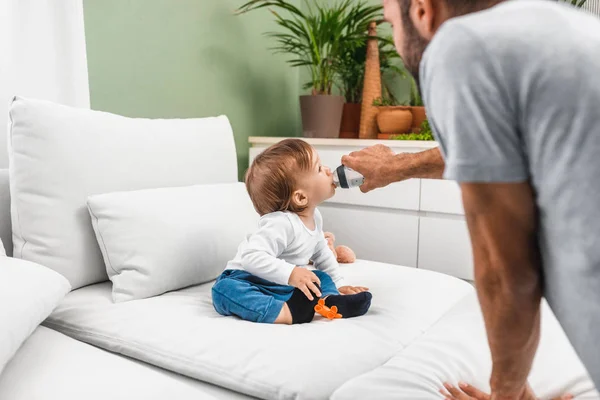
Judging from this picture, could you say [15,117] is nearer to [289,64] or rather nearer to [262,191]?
[262,191]

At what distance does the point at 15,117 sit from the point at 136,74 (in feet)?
3.06

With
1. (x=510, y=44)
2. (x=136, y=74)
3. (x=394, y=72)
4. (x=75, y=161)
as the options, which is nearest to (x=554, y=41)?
(x=510, y=44)

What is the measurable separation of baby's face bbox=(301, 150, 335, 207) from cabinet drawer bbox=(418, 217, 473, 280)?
3.14ft

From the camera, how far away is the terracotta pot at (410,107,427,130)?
267 cm

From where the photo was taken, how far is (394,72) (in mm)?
3039

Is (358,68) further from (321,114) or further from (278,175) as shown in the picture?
(278,175)

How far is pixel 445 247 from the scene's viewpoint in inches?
93.7

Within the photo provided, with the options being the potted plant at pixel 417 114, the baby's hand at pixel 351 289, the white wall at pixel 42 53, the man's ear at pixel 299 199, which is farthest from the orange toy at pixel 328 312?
the potted plant at pixel 417 114

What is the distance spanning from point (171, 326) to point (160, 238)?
32 centimetres

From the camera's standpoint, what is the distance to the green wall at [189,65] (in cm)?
224

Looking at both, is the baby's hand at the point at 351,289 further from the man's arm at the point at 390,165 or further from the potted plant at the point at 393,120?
the potted plant at the point at 393,120

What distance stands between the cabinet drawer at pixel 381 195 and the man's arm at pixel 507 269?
1.72 m

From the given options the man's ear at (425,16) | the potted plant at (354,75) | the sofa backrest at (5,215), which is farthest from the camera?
the potted plant at (354,75)

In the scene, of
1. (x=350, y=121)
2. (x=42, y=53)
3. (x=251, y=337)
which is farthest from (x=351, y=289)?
(x=350, y=121)
